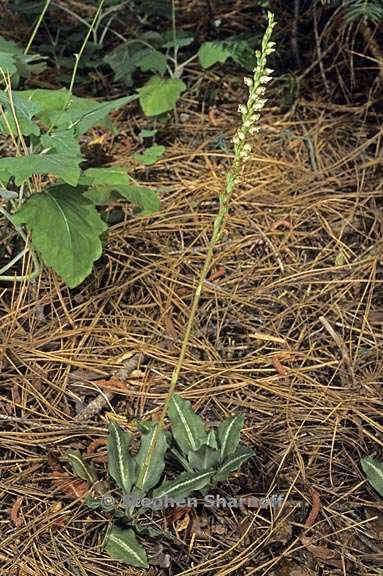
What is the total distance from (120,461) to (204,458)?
22cm

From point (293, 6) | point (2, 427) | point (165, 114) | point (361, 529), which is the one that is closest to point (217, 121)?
point (165, 114)

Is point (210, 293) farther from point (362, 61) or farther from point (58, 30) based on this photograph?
point (58, 30)

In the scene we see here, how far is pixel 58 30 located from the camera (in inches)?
154

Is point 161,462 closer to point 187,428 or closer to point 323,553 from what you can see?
point 187,428

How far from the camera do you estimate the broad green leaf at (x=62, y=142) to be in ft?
8.35

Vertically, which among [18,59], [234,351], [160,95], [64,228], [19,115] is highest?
[19,115]

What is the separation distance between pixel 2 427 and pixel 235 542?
774 millimetres

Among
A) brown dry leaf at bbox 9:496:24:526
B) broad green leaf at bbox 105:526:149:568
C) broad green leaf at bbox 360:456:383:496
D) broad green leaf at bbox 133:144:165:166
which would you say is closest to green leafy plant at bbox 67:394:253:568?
broad green leaf at bbox 105:526:149:568

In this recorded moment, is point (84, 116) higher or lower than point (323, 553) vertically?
higher

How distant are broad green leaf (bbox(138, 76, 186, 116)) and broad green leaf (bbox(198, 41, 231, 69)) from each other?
16 cm

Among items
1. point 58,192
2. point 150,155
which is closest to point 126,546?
point 58,192

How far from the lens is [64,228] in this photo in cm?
254

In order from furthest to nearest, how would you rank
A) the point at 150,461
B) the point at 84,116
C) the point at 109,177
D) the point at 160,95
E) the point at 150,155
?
the point at 160,95 < the point at 150,155 < the point at 109,177 < the point at 84,116 < the point at 150,461

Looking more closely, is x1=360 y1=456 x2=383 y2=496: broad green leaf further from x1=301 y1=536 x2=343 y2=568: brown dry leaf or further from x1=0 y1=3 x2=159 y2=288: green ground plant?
x1=0 y1=3 x2=159 y2=288: green ground plant
